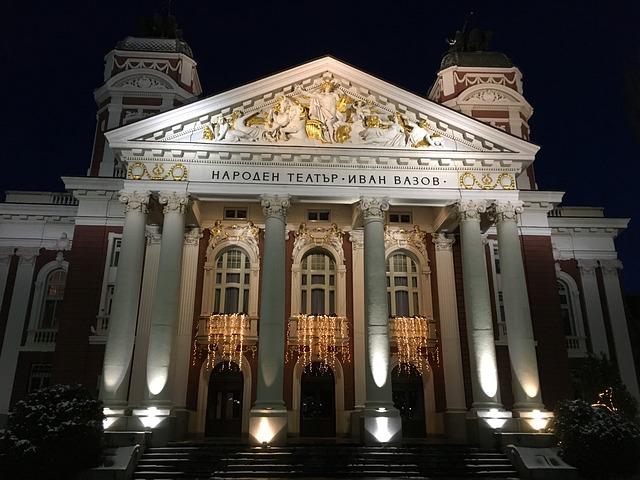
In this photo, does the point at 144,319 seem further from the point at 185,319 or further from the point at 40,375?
the point at 40,375

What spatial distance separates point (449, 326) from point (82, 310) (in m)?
17.7

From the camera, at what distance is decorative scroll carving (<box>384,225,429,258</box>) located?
29.1 metres

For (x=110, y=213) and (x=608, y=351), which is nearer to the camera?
(x=110, y=213)

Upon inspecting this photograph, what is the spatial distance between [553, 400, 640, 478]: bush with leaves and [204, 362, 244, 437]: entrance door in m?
14.5

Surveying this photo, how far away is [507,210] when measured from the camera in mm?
24344

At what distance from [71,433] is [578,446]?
15.2 meters

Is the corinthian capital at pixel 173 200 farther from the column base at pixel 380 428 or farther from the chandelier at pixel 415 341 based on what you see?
the chandelier at pixel 415 341

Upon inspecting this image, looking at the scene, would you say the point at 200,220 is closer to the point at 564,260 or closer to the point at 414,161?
the point at 414,161

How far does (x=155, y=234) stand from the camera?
2742cm

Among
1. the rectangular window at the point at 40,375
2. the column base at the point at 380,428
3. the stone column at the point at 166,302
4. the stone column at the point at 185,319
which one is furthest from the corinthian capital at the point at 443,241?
the rectangular window at the point at 40,375

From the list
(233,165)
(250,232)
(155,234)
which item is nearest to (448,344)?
(250,232)

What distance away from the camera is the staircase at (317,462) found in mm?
17562

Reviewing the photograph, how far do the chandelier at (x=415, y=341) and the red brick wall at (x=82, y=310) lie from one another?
14.0 m

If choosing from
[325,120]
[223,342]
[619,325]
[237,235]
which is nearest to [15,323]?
[223,342]
